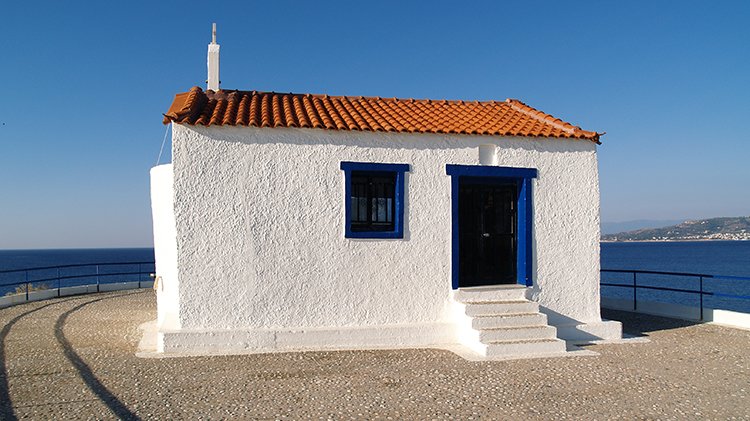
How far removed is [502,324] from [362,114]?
4324mm

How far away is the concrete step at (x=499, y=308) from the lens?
9055mm

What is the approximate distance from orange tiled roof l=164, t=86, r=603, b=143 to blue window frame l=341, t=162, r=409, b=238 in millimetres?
665

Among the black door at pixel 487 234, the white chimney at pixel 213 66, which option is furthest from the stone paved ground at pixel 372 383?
the white chimney at pixel 213 66

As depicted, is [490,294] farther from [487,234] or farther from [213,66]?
[213,66]

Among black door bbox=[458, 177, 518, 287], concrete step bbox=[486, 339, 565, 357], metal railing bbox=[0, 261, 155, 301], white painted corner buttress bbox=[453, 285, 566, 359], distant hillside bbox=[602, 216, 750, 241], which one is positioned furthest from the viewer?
distant hillside bbox=[602, 216, 750, 241]

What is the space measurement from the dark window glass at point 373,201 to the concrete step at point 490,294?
160 cm

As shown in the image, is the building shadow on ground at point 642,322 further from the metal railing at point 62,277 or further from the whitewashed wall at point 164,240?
the metal railing at point 62,277

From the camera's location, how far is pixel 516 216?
389 inches

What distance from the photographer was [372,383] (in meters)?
6.86

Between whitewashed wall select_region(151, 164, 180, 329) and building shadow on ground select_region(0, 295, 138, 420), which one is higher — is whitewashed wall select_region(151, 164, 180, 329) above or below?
above

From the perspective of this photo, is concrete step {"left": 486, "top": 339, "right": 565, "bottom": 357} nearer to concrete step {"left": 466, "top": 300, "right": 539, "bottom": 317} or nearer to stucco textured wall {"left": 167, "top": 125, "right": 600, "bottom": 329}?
concrete step {"left": 466, "top": 300, "right": 539, "bottom": 317}

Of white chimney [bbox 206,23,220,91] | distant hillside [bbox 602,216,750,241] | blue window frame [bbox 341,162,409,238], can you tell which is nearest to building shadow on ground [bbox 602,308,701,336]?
blue window frame [bbox 341,162,409,238]

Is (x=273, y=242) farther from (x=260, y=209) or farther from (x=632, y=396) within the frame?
(x=632, y=396)

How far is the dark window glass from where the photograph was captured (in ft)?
30.6
